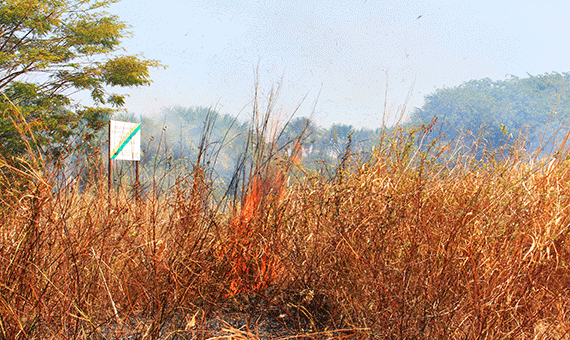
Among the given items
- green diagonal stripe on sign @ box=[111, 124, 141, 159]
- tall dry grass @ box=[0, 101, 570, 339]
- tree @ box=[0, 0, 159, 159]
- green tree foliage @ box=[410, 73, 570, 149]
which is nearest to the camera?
tall dry grass @ box=[0, 101, 570, 339]

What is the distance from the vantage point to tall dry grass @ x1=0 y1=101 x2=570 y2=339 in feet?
5.09

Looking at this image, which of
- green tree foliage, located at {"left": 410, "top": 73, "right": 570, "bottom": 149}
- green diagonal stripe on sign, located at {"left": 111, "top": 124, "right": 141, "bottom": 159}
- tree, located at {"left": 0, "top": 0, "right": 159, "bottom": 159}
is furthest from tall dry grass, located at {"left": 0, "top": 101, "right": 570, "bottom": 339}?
green tree foliage, located at {"left": 410, "top": 73, "right": 570, "bottom": 149}

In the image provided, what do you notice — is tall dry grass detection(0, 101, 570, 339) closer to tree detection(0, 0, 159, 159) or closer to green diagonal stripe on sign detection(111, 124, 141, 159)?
green diagonal stripe on sign detection(111, 124, 141, 159)

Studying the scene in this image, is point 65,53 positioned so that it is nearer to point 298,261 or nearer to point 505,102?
point 298,261

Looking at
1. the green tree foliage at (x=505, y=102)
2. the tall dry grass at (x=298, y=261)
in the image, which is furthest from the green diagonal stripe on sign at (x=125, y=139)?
the green tree foliage at (x=505, y=102)

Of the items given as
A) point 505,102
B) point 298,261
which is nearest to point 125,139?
point 298,261

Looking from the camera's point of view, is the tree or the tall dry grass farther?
the tree

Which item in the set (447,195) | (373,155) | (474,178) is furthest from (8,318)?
(474,178)

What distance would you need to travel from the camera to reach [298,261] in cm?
199

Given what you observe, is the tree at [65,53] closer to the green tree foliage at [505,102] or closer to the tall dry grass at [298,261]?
→ the tall dry grass at [298,261]

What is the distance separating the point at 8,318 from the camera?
1.56 metres

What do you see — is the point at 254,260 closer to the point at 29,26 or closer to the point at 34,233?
the point at 34,233

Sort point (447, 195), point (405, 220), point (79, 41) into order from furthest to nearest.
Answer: point (79, 41) → point (447, 195) → point (405, 220)

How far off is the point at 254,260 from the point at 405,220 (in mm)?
809
